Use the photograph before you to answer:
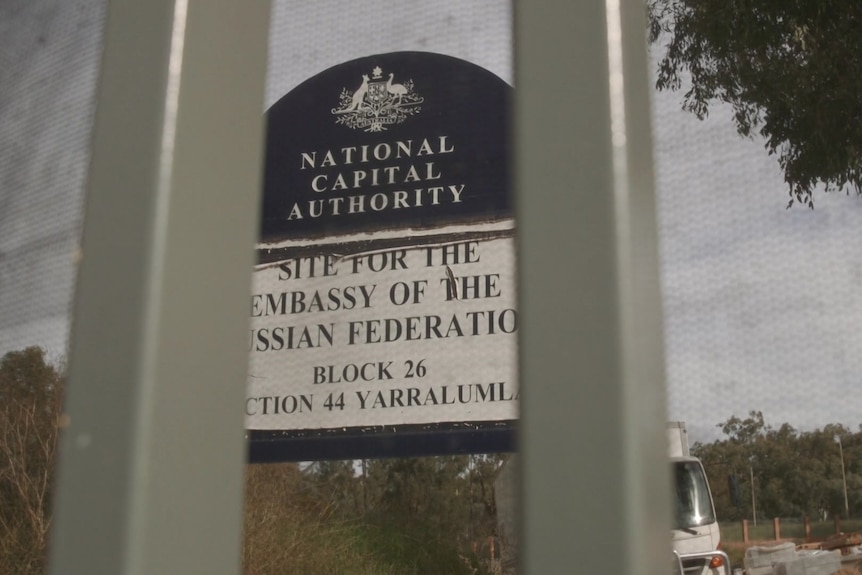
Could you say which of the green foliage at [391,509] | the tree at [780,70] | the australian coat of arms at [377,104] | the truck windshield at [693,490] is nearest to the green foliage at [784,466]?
the truck windshield at [693,490]

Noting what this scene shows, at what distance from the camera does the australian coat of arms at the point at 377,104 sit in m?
0.65

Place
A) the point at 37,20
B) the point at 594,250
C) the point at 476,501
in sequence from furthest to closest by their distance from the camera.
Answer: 1. the point at 476,501
2. the point at 37,20
3. the point at 594,250

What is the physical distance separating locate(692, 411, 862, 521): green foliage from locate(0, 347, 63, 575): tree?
0.41 meters

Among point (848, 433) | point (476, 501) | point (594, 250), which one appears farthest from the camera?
point (476, 501)

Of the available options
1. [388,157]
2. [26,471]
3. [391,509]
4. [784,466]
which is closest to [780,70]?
[784,466]

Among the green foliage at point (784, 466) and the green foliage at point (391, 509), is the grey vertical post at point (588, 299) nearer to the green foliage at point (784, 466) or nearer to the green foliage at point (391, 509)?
the green foliage at point (784, 466)

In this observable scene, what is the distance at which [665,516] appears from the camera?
0.51 feet

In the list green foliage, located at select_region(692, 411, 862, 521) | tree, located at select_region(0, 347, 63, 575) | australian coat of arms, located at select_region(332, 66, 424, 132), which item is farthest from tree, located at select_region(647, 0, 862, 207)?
tree, located at select_region(0, 347, 63, 575)

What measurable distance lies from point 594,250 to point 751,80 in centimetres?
34

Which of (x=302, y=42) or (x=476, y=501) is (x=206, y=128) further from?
(x=476, y=501)

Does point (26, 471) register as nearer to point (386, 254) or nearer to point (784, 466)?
point (386, 254)

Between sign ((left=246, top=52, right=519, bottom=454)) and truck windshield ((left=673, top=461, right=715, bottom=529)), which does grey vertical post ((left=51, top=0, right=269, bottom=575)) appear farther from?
sign ((left=246, top=52, right=519, bottom=454))

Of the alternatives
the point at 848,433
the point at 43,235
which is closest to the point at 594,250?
the point at 848,433

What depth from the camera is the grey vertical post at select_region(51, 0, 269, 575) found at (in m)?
0.18
